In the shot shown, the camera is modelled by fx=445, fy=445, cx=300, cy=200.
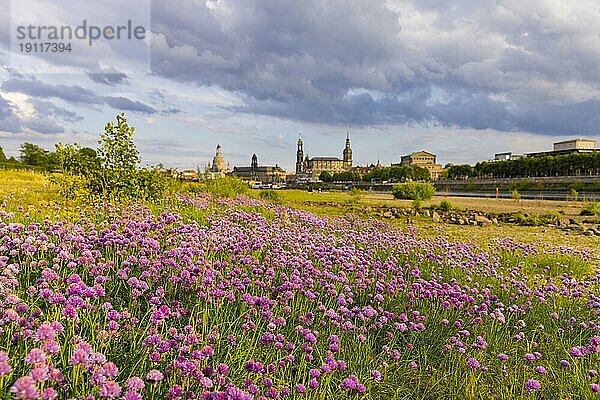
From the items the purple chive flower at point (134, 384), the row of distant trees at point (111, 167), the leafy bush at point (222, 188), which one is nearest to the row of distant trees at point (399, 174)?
the leafy bush at point (222, 188)

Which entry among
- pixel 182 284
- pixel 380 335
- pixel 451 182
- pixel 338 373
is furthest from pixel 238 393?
pixel 451 182

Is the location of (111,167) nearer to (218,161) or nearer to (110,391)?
(110,391)

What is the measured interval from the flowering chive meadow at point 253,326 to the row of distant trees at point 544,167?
82191 mm

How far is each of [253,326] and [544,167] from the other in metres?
95.0

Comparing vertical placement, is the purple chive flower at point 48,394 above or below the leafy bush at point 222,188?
below

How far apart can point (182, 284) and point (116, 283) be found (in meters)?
0.59

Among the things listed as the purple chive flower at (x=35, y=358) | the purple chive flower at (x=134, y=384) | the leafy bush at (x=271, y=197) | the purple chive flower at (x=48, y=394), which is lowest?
the leafy bush at (x=271, y=197)

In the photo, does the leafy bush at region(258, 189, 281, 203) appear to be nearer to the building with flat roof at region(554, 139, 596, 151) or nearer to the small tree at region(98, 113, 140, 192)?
the small tree at region(98, 113, 140, 192)

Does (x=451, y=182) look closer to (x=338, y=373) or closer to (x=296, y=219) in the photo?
(x=296, y=219)

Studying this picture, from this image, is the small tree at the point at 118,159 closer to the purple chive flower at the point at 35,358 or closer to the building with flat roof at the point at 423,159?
the purple chive flower at the point at 35,358

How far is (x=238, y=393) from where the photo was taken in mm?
1891

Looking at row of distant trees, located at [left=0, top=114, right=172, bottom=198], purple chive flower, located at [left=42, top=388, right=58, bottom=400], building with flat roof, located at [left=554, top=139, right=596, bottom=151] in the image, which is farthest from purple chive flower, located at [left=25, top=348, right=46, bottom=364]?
Result: building with flat roof, located at [left=554, top=139, right=596, bottom=151]

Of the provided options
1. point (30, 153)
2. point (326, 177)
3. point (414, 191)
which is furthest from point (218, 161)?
point (414, 191)

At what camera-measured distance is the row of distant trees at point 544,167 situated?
3009 inches
